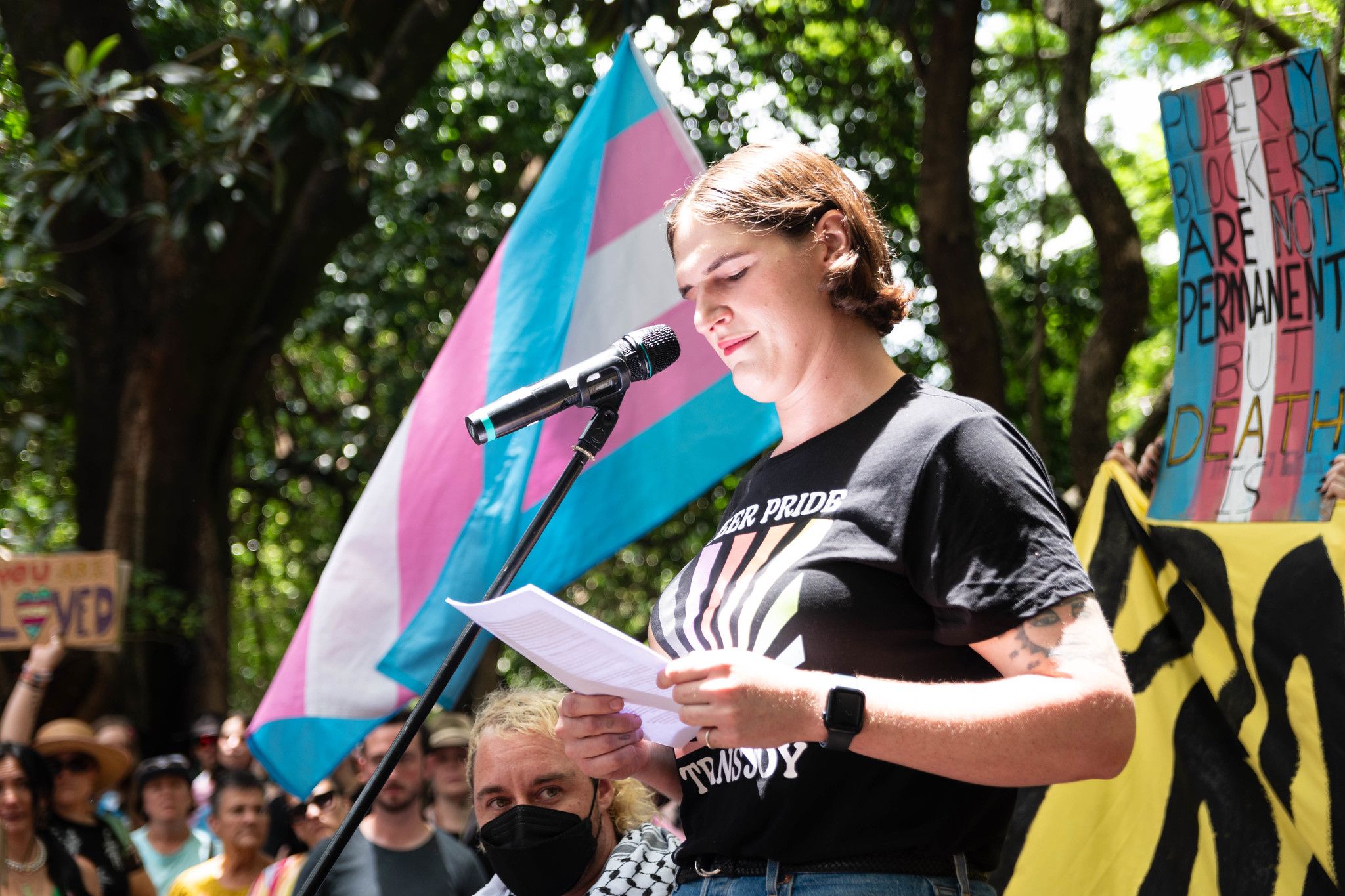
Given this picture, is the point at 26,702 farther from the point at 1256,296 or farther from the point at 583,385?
the point at 1256,296

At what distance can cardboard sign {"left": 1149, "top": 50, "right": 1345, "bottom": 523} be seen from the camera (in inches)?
122

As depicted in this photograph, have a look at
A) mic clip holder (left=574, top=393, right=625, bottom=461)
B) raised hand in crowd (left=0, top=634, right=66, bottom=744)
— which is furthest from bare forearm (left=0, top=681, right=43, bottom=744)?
mic clip holder (left=574, top=393, right=625, bottom=461)

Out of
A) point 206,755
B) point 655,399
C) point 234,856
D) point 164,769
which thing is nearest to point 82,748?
point 164,769

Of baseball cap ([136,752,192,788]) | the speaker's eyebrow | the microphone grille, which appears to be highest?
the speaker's eyebrow

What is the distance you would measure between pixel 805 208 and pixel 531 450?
1.83 meters

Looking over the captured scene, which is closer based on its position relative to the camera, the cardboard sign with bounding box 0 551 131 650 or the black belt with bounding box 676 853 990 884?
the black belt with bounding box 676 853 990 884

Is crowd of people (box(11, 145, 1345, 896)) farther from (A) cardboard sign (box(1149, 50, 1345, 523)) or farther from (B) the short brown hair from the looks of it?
(A) cardboard sign (box(1149, 50, 1345, 523))

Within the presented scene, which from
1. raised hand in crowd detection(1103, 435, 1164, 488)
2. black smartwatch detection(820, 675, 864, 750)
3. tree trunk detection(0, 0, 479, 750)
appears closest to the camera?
black smartwatch detection(820, 675, 864, 750)

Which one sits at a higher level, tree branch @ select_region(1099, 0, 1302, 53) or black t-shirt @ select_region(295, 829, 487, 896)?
tree branch @ select_region(1099, 0, 1302, 53)

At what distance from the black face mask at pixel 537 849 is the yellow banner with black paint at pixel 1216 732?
53.9 inches

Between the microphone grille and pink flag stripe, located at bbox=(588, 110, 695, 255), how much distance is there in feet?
5.84

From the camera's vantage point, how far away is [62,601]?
5355 millimetres

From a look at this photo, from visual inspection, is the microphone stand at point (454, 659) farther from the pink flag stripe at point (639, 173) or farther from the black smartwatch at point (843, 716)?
the pink flag stripe at point (639, 173)

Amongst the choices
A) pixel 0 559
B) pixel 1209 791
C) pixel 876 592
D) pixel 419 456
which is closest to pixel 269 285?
pixel 0 559
